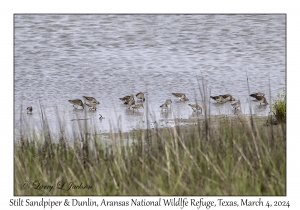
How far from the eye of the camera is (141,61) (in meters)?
17.6

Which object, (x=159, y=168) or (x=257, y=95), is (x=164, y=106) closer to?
(x=257, y=95)

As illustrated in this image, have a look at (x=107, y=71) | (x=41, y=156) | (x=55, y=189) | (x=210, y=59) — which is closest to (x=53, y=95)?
(x=107, y=71)

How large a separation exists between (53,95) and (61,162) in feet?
21.4

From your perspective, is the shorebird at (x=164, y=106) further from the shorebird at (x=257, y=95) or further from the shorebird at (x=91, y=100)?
the shorebird at (x=257, y=95)

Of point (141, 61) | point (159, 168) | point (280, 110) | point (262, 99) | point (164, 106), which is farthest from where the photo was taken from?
point (141, 61)

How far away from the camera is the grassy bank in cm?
784

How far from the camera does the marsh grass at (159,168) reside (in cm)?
784

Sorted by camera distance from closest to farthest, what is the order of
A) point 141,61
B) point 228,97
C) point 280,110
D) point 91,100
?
point 280,110
point 91,100
point 228,97
point 141,61

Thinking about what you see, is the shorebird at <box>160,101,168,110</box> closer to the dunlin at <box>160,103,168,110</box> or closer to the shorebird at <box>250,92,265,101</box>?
the dunlin at <box>160,103,168,110</box>

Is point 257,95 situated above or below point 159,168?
above

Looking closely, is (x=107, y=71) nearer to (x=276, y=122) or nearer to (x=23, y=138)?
(x=276, y=122)

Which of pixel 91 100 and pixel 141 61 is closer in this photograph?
pixel 91 100

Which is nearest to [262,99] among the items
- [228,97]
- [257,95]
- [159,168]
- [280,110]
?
[257,95]

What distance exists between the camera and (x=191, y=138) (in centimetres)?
930
